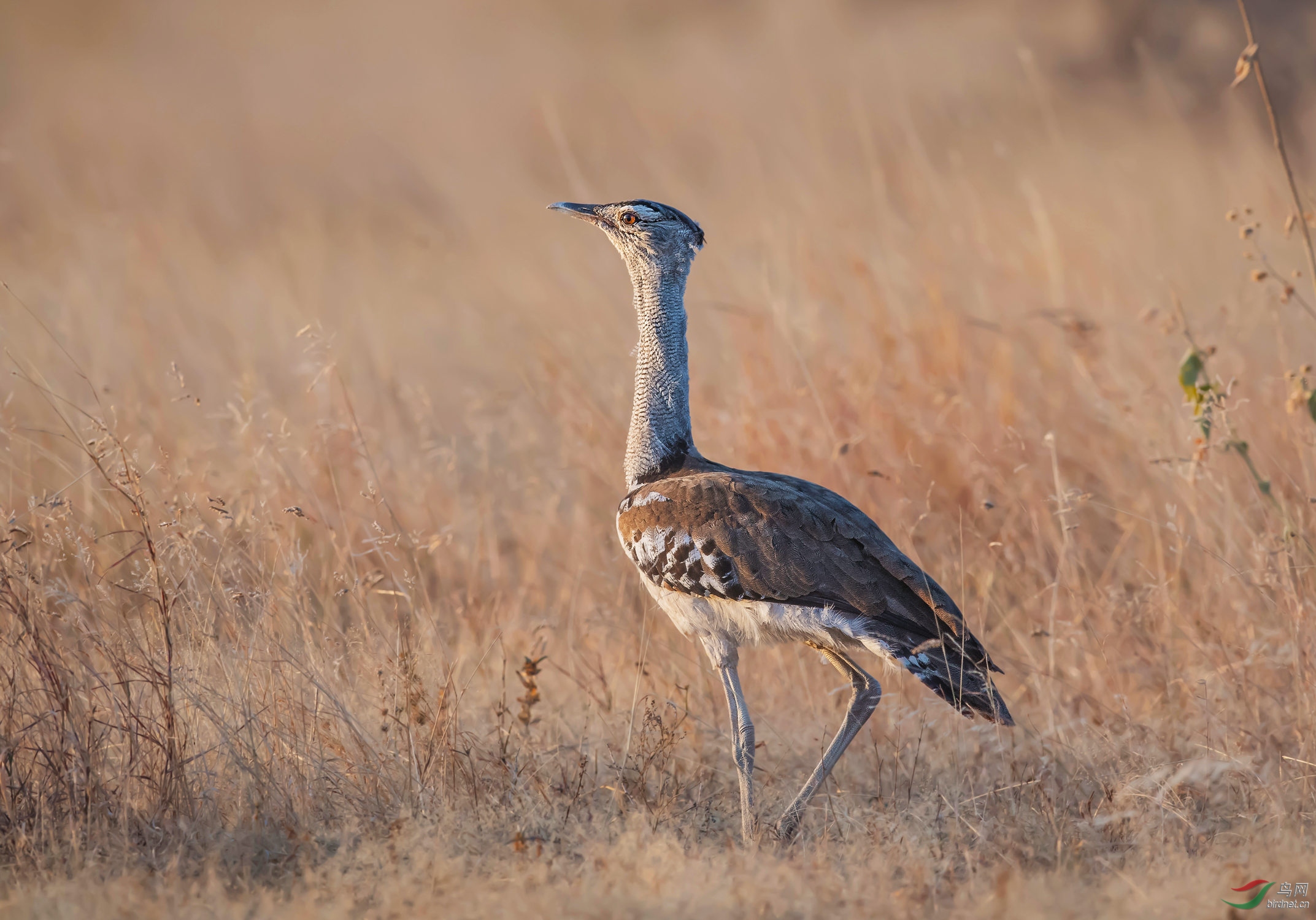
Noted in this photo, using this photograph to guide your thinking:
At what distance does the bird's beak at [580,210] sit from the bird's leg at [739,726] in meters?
1.49

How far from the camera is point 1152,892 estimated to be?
2.33 metres

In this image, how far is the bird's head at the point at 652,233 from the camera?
11.7ft

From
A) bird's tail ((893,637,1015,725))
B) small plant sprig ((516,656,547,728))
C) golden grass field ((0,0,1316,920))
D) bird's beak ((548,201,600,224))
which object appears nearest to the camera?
golden grass field ((0,0,1316,920))

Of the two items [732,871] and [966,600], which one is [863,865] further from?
[966,600]

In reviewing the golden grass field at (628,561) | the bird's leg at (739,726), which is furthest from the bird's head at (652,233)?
the bird's leg at (739,726)

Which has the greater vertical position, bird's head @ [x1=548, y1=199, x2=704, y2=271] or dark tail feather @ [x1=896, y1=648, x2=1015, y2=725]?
bird's head @ [x1=548, y1=199, x2=704, y2=271]

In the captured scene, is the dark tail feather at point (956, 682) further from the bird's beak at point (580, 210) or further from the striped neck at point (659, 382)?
the bird's beak at point (580, 210)

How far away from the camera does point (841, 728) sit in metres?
3.24

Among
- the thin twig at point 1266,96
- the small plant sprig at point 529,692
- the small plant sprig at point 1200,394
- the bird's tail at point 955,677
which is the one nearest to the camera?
the thin twig at point 1266,96

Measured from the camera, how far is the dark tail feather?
2836 mm

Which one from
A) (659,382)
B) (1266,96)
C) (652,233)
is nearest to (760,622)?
(659,382)

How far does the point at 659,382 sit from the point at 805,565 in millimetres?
861

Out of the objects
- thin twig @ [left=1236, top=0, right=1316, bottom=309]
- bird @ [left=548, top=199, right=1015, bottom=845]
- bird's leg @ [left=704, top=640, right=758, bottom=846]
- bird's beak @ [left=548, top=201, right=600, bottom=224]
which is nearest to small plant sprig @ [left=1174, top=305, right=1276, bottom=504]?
thin twig @ [left=1236, top=0, right=1316, bottom=309]

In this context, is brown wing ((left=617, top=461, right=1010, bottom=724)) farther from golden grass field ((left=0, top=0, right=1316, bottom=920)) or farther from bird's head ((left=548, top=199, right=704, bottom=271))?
bird's head ((left=548, top=199, right=704, bottom=271))
